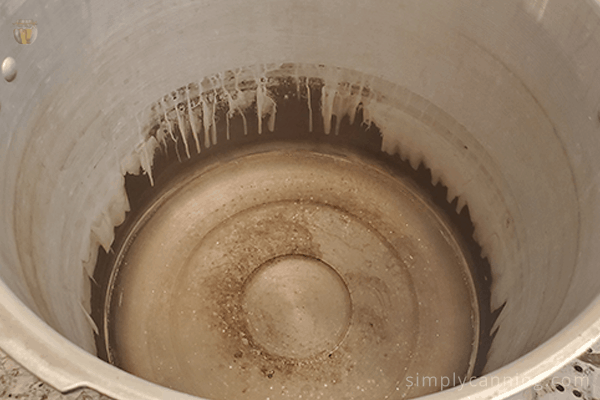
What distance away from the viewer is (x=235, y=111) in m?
1.51

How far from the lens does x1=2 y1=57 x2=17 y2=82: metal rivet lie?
39.4 inches

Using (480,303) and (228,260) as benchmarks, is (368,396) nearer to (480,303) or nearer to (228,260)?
(480,303)

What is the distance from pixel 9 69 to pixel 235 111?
0.65 metres

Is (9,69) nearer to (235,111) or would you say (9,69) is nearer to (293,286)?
(235,111)

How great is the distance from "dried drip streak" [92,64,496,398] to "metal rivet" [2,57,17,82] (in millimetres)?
423

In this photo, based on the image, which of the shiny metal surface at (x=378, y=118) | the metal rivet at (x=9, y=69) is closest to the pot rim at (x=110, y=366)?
the shiny metal surface at (x=378, y=118)

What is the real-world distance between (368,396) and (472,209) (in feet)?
2.01

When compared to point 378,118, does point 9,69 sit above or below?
below

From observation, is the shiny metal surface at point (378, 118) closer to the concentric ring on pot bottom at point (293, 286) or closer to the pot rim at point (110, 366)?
the pot rim at point (110, 366)

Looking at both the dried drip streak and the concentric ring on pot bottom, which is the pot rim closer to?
the concentric ring on pot bottom

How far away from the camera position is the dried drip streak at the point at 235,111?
144cm

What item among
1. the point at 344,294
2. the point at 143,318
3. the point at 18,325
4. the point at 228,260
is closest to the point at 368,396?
the point at 344,294

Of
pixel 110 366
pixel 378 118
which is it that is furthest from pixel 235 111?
pixel 110 366

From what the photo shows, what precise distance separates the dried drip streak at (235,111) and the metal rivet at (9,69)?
0.42 metres
